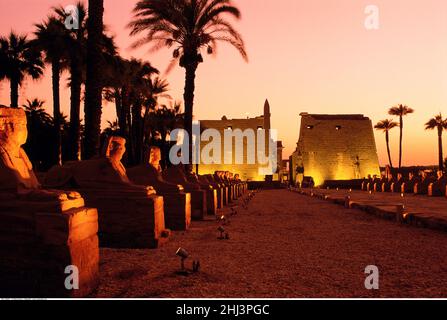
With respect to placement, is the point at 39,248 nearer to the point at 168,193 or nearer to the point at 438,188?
the point at 168,193

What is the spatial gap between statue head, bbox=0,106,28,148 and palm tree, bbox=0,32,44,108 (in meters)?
20.6

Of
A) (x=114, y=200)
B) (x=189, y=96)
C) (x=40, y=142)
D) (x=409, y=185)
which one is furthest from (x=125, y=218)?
(x=40, y=142)

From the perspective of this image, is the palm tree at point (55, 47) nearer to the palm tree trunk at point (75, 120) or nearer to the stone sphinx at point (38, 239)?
the palm tree trunk at point (75, 120)

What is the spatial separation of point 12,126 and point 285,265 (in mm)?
3094

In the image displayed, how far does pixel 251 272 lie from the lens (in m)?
4.78

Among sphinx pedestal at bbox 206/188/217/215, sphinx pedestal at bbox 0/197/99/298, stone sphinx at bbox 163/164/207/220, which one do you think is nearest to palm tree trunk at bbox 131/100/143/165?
sphinx pedestal at bbox 206/188/217/215

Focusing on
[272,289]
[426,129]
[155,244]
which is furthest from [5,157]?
[426,129]

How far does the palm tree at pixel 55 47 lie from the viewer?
18219 mm

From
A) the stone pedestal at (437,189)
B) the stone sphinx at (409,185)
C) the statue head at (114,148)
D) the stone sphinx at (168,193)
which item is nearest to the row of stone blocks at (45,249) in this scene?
the statue head at (114,148)

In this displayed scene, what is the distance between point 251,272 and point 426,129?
181 feet

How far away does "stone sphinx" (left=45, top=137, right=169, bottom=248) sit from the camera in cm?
633

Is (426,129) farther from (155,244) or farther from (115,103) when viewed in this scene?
(155,244)

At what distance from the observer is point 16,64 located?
78.3 feet

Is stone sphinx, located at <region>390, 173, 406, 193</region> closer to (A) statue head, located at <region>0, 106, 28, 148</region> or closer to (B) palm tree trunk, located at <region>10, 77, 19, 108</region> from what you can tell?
(B) palm tree trunk, located at <region>10, 77, 19, 108</region>
